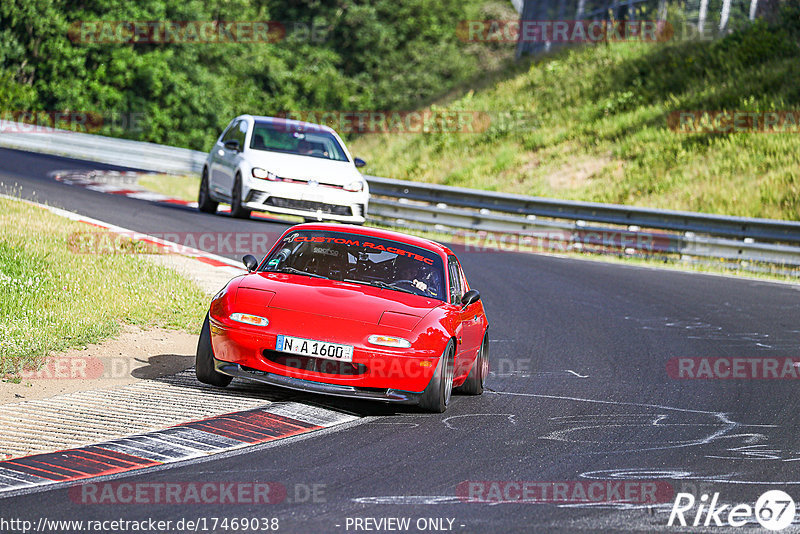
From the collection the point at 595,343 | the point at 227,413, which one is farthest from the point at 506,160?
the point at 227,413

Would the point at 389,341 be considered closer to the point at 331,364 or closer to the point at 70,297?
the point at 331,364

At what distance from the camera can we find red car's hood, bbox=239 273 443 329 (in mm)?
7824

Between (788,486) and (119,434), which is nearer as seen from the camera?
(788,486)

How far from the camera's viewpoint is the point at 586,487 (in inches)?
237

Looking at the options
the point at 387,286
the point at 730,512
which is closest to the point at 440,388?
the point at 387,286

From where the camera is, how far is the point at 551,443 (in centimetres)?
718

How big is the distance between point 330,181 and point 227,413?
436 inches

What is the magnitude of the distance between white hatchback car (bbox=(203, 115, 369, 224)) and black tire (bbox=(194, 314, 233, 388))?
385 inches

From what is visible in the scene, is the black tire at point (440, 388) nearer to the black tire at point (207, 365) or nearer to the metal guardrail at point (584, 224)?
the black tire at point (207, 365)

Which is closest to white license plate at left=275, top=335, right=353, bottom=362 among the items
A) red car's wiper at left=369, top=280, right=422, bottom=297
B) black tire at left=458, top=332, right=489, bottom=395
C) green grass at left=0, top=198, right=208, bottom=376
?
red car's wiper at left=369, top=280, right=422, bottom=297

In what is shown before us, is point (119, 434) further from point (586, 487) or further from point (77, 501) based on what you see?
point (586, 487)

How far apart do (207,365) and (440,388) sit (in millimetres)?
1667

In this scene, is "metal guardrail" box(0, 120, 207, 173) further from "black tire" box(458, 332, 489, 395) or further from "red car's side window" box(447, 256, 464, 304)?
"black tire" box(458, 332, 489, 395)

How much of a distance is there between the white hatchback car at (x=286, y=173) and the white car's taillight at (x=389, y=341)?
10251 mm
